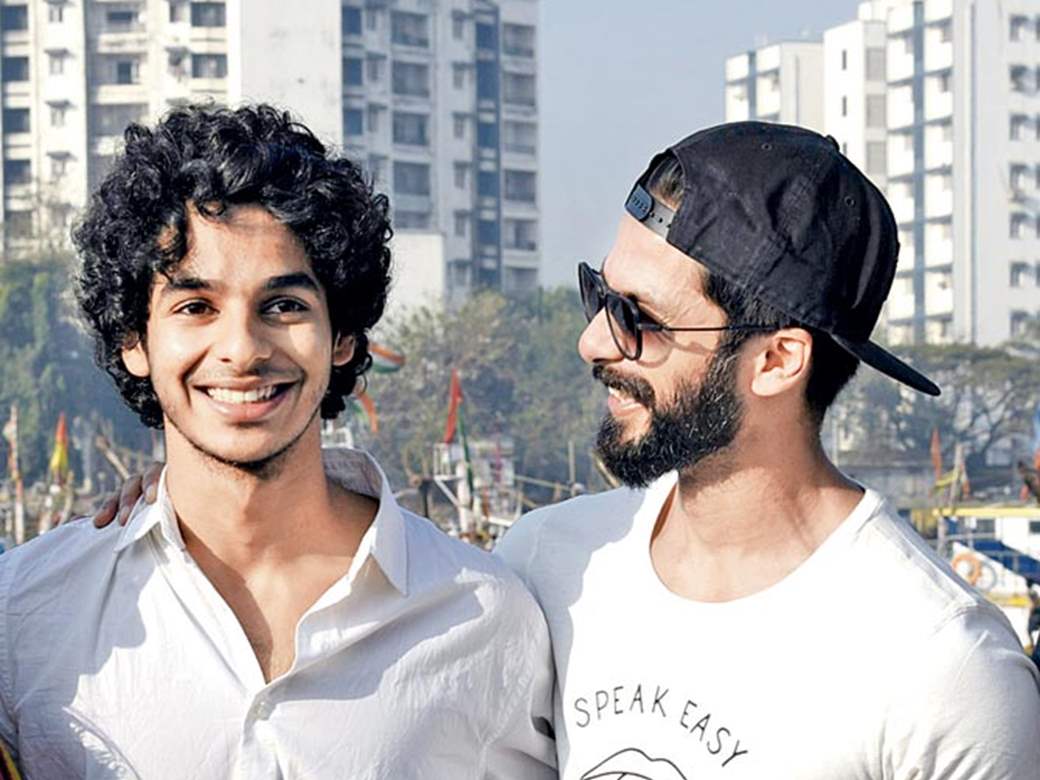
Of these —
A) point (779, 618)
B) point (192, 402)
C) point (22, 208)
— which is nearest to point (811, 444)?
point (779, 618)

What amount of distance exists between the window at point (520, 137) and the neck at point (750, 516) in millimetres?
49170

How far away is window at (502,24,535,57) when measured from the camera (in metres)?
51.9

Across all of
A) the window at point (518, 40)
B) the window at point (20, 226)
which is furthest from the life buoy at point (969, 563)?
the window at point (518, 40)

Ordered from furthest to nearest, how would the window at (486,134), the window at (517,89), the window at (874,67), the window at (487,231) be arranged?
the window at (874,67)
the window at (517,89)
the window at (486,134)
the window at (487,231)

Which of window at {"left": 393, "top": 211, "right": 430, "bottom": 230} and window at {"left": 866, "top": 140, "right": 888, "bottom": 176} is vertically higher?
window at {"left": 866, "top": 140, "right": 888, "bottom": 176}

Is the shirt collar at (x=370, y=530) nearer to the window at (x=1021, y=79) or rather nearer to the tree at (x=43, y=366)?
the tree at (x=43, y=366)

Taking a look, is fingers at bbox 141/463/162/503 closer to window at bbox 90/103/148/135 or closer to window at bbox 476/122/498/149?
window at bbox 90/103/148/135

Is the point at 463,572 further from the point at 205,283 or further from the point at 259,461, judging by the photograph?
the point at 205,283

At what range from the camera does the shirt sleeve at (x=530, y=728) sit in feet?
8.54

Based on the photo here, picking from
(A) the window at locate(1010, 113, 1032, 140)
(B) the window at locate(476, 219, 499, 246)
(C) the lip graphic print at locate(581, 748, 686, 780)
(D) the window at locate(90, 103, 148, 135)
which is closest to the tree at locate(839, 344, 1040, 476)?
(A) the window at locate(1010, 113, 1032, 140)

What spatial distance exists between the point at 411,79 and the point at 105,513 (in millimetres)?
47351

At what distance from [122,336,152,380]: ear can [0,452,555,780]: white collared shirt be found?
0.16 m

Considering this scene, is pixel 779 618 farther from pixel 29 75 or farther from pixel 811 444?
pixel 29 75

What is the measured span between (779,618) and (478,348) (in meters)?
39.9
